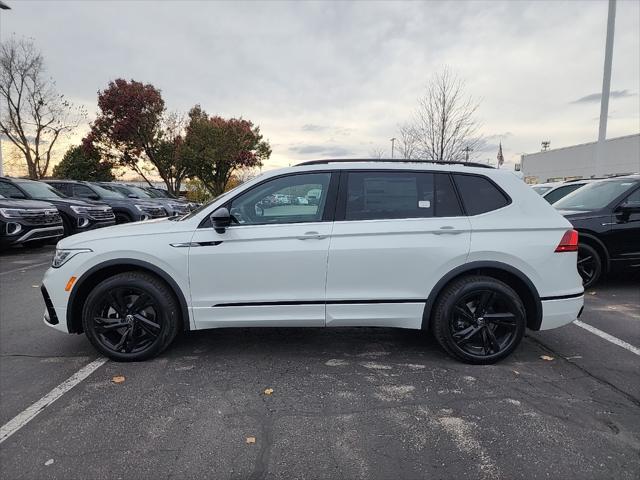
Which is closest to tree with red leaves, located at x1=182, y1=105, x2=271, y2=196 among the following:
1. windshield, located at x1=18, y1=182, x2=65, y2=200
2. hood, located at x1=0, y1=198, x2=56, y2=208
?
windshield, located at x1=18, y1=182, x2=65, y2=200

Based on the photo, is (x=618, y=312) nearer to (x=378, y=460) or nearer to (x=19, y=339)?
(x=378, y=460)

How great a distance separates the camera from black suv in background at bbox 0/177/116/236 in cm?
1061

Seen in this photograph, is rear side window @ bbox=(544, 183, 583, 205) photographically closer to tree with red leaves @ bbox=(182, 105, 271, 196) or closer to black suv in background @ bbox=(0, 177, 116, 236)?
black suv in background @ bbox=(0, 177, 116, 236)

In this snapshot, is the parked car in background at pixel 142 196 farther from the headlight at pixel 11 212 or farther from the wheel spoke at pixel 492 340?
the wheel spoke at pixel 492 340

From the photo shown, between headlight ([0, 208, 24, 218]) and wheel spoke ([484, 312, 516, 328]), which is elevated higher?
headlight ([0, 208, 24, 218])

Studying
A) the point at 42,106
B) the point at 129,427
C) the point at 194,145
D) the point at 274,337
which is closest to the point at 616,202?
the point at 274,337

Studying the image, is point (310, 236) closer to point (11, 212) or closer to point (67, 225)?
point (11, 212)

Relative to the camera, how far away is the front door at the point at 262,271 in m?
3.53

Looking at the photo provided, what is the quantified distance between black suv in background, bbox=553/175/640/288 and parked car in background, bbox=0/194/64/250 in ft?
Result: 34.0

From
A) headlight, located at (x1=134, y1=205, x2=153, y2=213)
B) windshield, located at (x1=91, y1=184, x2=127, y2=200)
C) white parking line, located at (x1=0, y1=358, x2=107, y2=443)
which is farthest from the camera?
windshield, located at (x1=91, y1=184, x2=127, y2=200)

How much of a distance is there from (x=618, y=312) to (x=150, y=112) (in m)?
26.7

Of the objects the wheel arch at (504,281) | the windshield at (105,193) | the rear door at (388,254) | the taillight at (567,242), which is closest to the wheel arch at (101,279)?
the rear door at (388,254)

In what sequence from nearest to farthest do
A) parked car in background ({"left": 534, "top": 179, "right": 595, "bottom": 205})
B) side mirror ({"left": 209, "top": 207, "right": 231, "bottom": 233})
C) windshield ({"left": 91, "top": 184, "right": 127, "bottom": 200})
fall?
side mirror ({"left": 209, "top": 207, "right": 231, "bottom": 233}) → parked car in background ({"left": 534, "top": 179, "right": 595, "bottom": 205}) → windshield ({"left": 91, "top": 184, "right": 127, "bottom": 200})

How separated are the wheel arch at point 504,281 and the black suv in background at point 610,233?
129 inches
